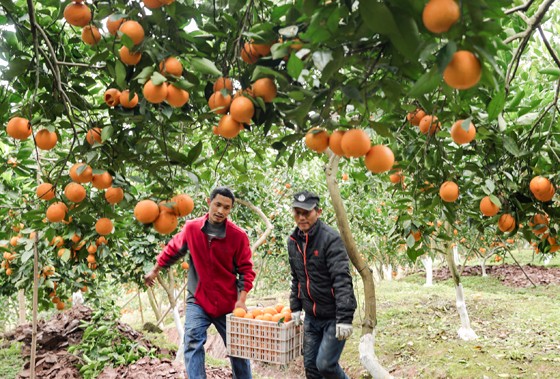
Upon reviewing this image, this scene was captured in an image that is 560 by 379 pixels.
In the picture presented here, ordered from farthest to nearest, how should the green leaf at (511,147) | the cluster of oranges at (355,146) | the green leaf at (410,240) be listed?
the green leaf at (410,240) < the green leaf at (511,147) < the cluster of oranges at (355,146)

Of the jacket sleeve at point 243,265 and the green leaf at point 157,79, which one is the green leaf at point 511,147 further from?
the jacket sleeve at point 243,265

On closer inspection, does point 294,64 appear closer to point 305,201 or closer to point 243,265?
point 305,201

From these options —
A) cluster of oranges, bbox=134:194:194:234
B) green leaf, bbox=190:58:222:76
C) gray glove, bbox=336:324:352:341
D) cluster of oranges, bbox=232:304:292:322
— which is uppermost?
green leaf, bbox=190:58:222:76

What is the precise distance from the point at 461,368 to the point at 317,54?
4270 mm

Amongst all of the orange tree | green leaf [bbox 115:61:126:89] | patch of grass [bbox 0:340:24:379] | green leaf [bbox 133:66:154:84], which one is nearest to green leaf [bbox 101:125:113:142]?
the orange tree

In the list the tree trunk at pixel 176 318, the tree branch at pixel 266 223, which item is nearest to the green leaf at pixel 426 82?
the tree branch at pixel 266 223

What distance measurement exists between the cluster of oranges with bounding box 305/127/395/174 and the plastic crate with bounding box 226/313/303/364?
1.95 m

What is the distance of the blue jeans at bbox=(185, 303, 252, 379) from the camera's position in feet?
9.48

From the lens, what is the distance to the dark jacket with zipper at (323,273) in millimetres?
2883

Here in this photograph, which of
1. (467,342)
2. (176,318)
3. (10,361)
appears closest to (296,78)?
(176,318)

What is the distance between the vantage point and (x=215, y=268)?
3.13m

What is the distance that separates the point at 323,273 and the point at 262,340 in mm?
619

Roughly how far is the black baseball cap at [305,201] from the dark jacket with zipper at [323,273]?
155mm

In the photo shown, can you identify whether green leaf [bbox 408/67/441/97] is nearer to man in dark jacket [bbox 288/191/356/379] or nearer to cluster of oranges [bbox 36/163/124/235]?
cluster of oranges [bbox 36/163/124/235]
